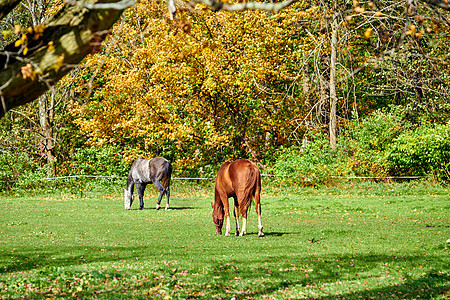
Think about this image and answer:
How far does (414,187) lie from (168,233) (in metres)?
17.0

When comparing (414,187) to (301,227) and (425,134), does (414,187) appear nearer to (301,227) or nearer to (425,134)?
(425,134)

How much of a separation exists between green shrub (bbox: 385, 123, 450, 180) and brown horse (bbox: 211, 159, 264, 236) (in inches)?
657

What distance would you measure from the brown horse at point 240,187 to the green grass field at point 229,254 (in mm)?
683

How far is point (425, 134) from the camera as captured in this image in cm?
2914

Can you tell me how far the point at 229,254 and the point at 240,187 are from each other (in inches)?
Answer: 128

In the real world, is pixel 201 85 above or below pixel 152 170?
above

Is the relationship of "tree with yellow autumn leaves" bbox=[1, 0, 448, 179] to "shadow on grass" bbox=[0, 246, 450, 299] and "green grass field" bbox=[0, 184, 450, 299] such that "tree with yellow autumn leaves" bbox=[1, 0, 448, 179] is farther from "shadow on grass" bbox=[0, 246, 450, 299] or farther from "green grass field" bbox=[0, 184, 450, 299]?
"shadow on grass" bbox=[0, 246, 450, 299]

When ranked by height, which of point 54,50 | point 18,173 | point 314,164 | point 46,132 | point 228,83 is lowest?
point 18,173

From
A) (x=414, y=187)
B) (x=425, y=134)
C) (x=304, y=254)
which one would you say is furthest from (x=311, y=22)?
(x=304, y=254)

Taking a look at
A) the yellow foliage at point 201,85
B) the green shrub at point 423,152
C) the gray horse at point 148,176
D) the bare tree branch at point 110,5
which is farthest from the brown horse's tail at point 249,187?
the yellow foliage at point 201,85

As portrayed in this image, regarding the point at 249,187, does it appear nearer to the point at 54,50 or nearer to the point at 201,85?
the point at 54,50

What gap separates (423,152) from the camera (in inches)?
1120

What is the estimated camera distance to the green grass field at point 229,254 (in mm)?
7410

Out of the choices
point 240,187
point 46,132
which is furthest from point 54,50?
point 46,132
